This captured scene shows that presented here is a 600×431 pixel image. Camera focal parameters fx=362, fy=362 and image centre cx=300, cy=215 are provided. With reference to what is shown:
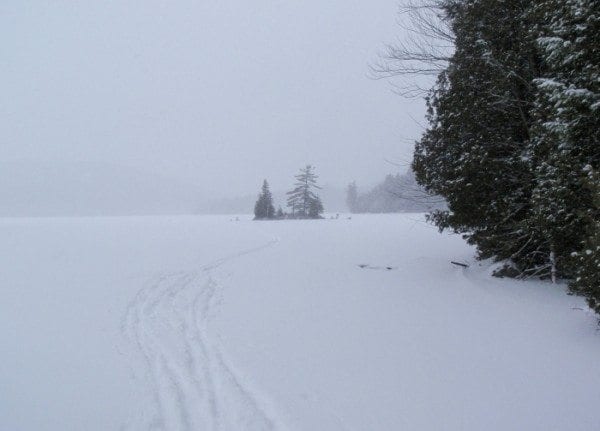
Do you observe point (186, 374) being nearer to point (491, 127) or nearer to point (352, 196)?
point (491, 127)

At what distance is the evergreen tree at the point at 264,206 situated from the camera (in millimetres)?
47844

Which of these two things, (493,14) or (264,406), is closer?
(264,406)

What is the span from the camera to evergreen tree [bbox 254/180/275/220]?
157ft

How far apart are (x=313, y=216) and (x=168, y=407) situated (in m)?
Result: 47.3

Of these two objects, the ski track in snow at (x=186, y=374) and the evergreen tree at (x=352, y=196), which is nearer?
the ski track in snow at (x=186, y=374)

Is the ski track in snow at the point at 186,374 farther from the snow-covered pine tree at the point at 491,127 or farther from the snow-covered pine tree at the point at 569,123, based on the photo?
the snow-covered pine tree at the point at 491,127

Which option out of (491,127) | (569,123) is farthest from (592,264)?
(491,127)

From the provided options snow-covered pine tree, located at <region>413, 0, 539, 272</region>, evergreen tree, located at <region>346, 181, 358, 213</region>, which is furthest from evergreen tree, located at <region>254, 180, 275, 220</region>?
snow-covered pine tree, located at <region>413, 0, 539, 272</region>

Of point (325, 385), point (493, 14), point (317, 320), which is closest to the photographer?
point (325, 385)

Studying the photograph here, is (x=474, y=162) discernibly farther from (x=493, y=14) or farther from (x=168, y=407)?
(x=168, y=407)

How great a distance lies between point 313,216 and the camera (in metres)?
50.8

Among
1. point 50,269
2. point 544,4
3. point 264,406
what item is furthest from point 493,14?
point 50,269

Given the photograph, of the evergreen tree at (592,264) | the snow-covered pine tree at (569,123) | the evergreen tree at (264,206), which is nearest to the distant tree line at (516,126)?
the snow-covered pine tree at (569,123)

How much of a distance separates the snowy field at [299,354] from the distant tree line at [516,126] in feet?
4.16
